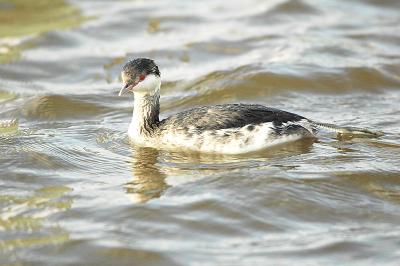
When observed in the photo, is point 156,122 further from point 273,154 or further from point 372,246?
point 372,246

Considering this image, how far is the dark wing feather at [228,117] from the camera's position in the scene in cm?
1134

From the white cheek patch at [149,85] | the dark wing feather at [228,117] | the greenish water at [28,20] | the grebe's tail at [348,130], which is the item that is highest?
the greenish water at [28,20]

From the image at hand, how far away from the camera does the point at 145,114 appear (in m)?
12.0

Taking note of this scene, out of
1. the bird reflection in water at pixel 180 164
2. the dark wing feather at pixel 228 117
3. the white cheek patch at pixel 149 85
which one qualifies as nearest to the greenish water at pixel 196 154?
the bird reflection in water at pixel 180 164

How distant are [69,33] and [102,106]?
14.6 feet

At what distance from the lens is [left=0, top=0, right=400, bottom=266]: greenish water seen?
867cm

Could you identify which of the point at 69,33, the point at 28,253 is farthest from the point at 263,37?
the point at 28,253

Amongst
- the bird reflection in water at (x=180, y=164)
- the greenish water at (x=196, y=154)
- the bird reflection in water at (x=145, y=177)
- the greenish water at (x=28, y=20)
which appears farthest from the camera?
the greenish water at (x=28, y=20)

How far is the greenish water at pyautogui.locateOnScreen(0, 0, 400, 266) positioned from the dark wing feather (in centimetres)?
39

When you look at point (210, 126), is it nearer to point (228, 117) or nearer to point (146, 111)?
point (228, 117)

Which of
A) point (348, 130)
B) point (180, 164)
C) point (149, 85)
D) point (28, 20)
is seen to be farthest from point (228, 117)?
point (28, 20)

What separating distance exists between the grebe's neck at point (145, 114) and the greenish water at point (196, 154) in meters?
0.26

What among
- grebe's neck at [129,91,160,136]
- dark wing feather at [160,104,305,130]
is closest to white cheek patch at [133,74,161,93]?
grebe's neck at [129,91,160,136]

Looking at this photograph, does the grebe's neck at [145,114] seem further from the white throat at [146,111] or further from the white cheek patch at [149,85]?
the white cheek patch at [149,85]
